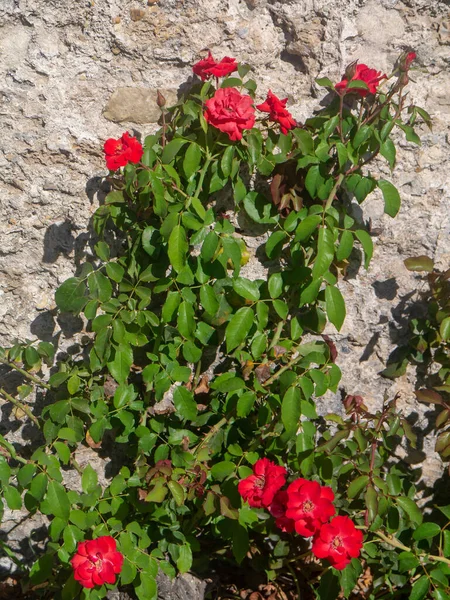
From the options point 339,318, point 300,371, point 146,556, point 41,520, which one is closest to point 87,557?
point 146,556

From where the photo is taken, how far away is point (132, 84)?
2.12 meters

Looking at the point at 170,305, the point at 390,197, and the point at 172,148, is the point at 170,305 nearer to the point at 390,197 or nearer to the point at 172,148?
the point at 172,148

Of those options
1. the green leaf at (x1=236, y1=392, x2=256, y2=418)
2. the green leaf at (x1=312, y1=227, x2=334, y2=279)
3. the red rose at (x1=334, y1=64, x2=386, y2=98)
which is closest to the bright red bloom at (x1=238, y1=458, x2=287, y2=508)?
the green leaf at (x1=236, y1=392, x2=256, y2=418)

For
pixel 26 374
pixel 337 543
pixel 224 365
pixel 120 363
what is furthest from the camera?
pixel 224 365

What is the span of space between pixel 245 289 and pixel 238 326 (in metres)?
0.12

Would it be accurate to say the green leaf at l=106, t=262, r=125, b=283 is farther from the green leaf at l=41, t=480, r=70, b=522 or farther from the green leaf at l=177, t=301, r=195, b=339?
the green leaf at l=41, t=480, r=70, b=522

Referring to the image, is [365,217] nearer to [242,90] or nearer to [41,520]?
[242,90]

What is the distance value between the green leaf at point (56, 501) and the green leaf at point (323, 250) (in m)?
0.99

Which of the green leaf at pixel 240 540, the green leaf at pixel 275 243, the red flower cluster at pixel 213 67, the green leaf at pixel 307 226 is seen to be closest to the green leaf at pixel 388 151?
the green leaf at pixel 307 226

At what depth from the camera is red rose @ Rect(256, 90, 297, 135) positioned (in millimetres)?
1968

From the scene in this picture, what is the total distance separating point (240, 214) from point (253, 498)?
92 centimetres

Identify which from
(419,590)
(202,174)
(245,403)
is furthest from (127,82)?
(419,590)

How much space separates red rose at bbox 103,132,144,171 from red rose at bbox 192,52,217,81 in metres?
0.29

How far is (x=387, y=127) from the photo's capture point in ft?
6.34
